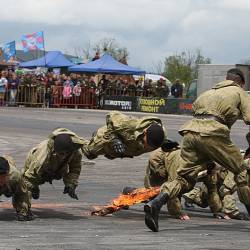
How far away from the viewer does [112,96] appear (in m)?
39.0

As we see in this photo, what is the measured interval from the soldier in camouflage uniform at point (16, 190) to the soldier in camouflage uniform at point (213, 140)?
1.58 metres

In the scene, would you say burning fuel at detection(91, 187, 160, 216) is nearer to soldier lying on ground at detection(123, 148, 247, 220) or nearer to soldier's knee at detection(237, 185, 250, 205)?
soldier lying on ground at detection(123, 148, 247, 220)

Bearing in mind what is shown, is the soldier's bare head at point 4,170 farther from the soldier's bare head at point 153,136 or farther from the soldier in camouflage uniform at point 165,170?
the soldier in camouflage uniform at point 165,170

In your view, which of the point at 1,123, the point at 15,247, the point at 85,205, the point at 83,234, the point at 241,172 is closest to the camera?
the point at 15,247

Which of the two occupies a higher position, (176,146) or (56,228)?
(176,146)

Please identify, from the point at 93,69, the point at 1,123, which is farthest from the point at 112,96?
the point at 1,123

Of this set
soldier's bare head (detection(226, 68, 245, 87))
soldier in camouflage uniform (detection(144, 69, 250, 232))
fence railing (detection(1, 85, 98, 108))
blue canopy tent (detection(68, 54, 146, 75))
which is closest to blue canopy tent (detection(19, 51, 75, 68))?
blue canopy tent (detection(68, 54, 146, 75))

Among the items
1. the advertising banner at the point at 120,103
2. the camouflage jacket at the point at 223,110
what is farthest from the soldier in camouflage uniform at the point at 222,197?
the advertising banner at the point at 120,103

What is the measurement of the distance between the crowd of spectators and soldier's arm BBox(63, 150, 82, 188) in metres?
27.9

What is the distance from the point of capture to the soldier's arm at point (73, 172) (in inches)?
350

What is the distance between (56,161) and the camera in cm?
870

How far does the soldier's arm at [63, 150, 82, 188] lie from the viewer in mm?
8883

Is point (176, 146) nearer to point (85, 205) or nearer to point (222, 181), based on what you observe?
point (222, 181)

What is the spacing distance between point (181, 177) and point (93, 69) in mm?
31352
